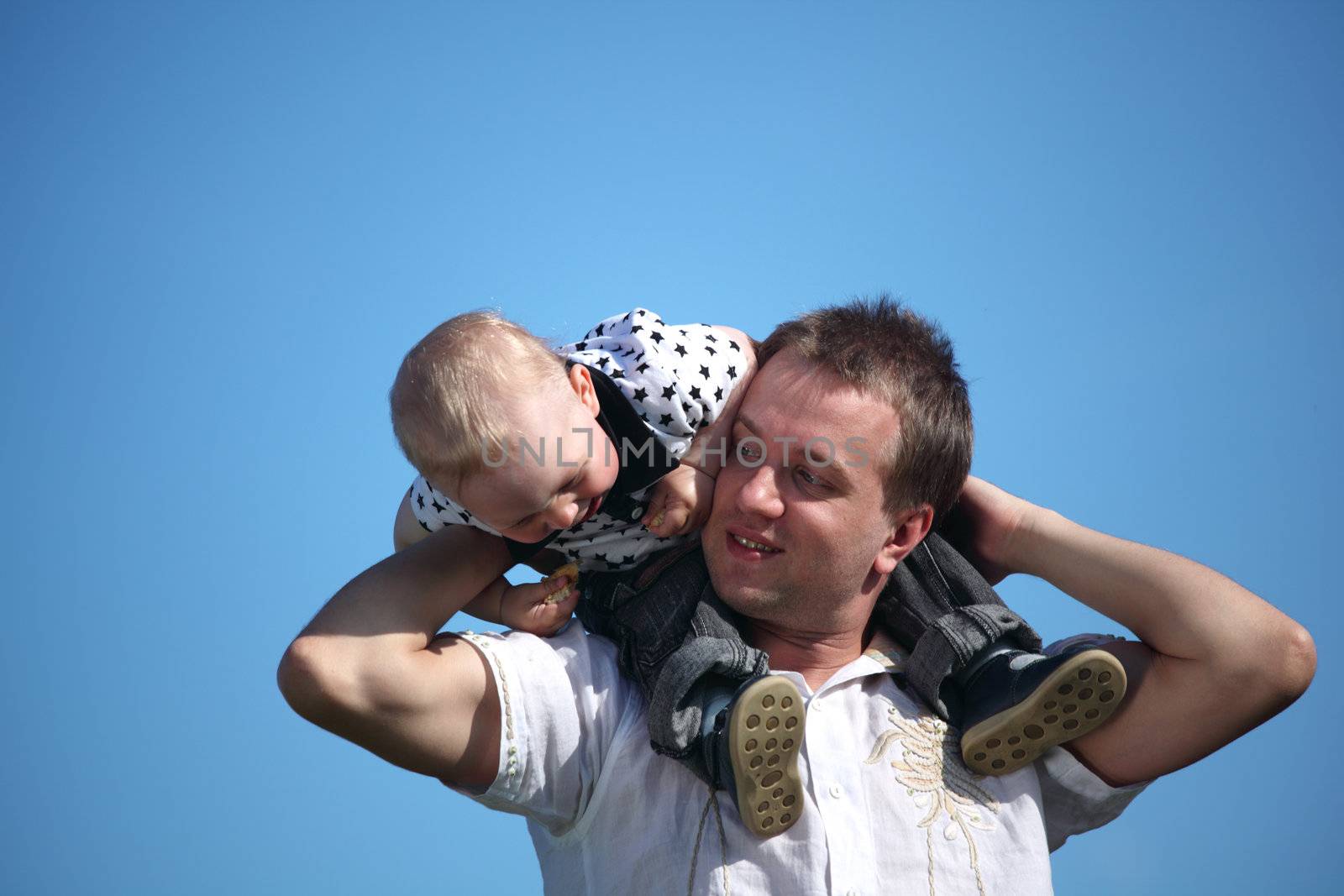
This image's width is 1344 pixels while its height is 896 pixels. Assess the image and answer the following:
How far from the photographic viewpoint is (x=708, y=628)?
238 cm

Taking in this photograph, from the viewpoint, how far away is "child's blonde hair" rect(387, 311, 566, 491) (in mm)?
2062

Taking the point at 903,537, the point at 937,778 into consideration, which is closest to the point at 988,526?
the point at 903,537

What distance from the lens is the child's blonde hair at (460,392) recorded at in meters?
2.06

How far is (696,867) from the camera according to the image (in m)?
2.20

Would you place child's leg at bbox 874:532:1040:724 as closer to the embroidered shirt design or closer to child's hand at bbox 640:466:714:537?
the embroidered shirt design

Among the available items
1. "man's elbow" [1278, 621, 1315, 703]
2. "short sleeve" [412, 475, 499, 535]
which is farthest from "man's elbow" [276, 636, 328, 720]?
"man's elbow" [1278, 621, 1315, 703]

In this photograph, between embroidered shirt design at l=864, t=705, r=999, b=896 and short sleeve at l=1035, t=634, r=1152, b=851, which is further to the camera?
short sleeve at l=1035, t=634, r=1152, b=851

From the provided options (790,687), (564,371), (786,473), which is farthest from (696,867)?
(564,371)

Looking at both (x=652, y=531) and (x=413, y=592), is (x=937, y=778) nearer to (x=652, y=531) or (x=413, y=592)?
(x=652, y=531)

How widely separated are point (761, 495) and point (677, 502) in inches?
7.1

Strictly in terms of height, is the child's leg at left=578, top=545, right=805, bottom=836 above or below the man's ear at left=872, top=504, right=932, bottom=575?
below

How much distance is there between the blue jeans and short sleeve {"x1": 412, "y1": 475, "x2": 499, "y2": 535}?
14.5 inches

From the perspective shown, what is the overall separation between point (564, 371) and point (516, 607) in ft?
1.67

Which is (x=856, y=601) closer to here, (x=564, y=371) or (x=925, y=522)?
(x=925, y=522)
